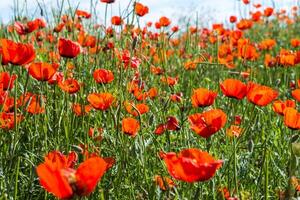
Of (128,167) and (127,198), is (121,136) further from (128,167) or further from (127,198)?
(127,198)

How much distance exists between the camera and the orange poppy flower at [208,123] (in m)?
1.54

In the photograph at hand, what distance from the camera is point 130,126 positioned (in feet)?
6.29

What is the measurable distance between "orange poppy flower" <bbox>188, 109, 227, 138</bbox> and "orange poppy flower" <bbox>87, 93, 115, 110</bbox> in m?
0.38

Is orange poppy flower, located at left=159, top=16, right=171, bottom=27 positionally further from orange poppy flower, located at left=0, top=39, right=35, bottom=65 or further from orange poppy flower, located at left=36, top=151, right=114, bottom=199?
orange poppy flower, located at left=36, top=151, right=114, bottom=199

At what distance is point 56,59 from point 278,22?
620 centimetres

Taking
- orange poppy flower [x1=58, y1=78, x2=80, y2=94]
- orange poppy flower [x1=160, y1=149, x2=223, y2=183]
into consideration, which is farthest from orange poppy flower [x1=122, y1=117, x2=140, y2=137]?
orange poppy flower [x1=160, y1=149, x2=223, y2=183]

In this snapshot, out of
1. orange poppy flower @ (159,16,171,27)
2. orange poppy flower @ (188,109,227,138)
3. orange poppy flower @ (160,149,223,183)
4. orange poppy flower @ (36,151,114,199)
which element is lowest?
orange poppy flower @ (159,16,171,27)

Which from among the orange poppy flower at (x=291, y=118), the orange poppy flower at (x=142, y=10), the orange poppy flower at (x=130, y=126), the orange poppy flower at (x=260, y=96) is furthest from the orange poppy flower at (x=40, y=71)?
the orange poppy flower at (x=142, y=10)

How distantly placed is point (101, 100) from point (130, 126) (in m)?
0.16

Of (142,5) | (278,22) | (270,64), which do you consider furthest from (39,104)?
(278,22)

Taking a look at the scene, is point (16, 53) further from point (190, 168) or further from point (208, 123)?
point (190, 168)

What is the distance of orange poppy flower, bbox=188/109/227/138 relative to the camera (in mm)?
1538

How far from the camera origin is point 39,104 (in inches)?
89.8

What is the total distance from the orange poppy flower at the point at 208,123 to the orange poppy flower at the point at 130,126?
10.6 inches
